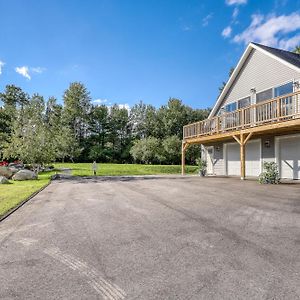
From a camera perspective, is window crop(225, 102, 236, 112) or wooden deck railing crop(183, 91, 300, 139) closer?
wooden deck railing crop(183, 91, 300, 139)

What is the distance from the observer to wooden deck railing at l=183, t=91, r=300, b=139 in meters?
12.1

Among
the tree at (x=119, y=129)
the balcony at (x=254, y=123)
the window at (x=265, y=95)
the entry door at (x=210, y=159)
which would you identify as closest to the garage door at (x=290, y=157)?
the balcony at (x=254, y=123)

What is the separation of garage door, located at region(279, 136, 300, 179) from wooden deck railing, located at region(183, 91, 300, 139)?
4.68ft

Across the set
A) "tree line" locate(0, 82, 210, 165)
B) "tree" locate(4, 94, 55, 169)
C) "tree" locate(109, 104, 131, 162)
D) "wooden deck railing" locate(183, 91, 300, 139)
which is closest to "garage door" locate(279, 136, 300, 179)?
"wooden deck railing" locate(183, 91, 300, 139)

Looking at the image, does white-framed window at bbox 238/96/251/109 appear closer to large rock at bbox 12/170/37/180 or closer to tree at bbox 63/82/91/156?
large rock at bbox 12/170/37/180

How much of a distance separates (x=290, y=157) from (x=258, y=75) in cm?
551

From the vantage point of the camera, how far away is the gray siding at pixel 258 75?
14.6 m

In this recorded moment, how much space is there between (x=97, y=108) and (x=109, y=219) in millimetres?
45987

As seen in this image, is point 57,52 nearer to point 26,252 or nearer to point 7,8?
point 7,8

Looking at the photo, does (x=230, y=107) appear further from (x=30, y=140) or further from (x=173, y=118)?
(x=173, y=118)

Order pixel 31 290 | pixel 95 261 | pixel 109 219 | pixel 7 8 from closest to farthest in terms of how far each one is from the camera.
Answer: pixel 31 290, pixel 95 261, pixel 109 219, pixel 7 8

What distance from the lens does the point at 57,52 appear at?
21.1 metres

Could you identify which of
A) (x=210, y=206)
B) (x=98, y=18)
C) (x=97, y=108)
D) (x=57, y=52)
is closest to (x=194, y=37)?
(x=98, y=18)

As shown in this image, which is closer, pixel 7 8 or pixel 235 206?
pixel 235 206
